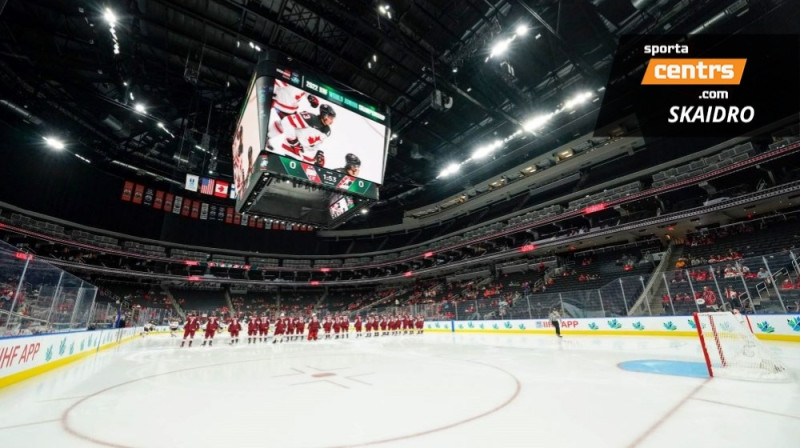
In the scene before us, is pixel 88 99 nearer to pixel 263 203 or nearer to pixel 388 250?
pixel 263 203

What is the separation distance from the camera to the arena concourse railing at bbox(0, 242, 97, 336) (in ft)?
19.1

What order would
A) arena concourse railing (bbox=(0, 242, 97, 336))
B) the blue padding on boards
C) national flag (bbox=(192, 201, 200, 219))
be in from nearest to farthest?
the blue padding on boards < arena concourse railing (bbox=(0, 242, 97, 336)) < national flag (bbox=(192, 201, 200, 219))

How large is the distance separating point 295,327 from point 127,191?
23.6 m

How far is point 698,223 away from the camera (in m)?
18.3

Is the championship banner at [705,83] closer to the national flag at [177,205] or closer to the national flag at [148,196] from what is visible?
the national flag at [177,205]

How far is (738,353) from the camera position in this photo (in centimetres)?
576

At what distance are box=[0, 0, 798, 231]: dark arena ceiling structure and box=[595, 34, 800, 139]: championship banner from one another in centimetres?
66

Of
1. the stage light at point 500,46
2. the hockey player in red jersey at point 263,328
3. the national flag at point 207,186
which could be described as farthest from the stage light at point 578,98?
the national flag at point 207,186

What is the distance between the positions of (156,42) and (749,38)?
2402 centimetres

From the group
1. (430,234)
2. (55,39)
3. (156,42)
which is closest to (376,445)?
(156,42)

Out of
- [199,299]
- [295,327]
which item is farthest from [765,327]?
[199,299]

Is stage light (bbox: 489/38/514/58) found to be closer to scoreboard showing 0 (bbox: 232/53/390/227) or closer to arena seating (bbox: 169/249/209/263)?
scoreboard showing 0 (bbox: 232/53/390/227)

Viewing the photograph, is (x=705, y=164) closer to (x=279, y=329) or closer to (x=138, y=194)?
(x=279, y=329)

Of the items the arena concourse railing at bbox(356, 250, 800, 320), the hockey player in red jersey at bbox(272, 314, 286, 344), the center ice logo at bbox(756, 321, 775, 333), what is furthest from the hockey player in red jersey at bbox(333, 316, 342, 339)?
the center ice logo at bbox(756, 321, 775, 333)
